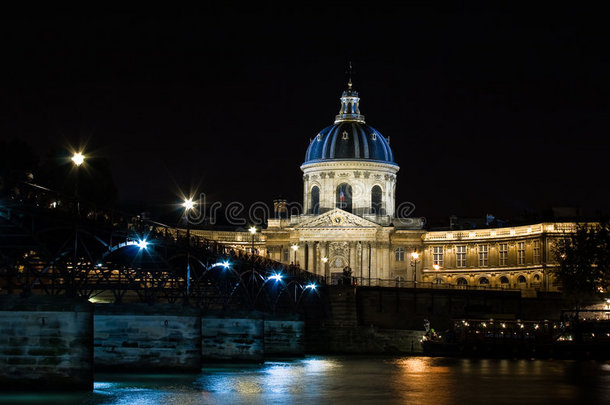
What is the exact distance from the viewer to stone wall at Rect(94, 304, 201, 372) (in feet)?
248

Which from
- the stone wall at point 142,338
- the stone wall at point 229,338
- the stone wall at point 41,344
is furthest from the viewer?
the stone wall at point 229,338

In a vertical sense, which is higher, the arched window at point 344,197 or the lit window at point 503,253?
the arched window at point 344,197

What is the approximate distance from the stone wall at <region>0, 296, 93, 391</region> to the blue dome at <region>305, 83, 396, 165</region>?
411ft

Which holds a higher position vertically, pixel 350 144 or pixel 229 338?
pixel 350 144

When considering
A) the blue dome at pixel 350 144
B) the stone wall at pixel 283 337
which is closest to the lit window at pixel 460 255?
the blue dome at pixel 350 144

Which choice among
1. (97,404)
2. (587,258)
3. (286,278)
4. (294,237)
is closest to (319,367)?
(286,278)

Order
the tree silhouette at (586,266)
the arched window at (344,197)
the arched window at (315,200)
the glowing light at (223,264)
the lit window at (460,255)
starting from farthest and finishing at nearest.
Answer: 1. the arched window at (315,200)
2. the arched window at (344,197)
3. the lit window at (460,255)
4. the tree silhouette at (586,266)
5. the glowing light at (223,264)

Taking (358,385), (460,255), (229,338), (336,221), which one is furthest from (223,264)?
(460,255)

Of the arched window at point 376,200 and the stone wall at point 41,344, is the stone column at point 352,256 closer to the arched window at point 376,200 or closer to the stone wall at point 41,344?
the arched window at point 376,200

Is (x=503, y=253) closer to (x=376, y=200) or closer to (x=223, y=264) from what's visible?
(x=376, y=200)

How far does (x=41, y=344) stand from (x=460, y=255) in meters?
126

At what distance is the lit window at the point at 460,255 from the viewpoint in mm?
178500

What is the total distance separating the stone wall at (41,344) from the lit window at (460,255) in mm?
124134

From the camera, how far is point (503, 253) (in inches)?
6845
